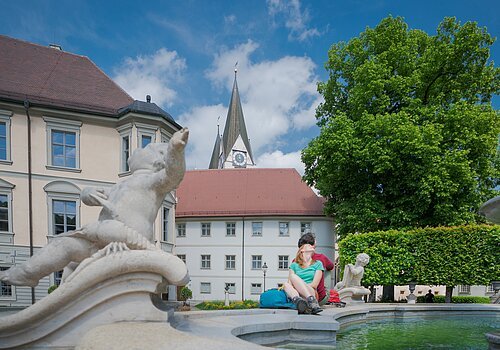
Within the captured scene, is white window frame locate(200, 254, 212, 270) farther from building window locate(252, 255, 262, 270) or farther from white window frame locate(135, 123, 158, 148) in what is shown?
white window frame locate(135, 123, 158, 148)

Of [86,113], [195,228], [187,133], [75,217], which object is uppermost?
[86,113]

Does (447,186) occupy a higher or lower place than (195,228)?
higher

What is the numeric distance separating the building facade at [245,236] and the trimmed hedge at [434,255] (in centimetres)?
1499

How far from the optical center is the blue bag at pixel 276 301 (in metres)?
4.93

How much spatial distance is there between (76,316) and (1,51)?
22448 mm

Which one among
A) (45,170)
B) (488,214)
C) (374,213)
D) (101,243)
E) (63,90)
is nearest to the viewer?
(101,243)

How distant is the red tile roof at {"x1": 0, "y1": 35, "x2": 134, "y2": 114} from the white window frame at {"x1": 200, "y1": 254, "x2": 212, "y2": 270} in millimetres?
15585

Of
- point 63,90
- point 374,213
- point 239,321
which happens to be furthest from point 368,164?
point 63,90

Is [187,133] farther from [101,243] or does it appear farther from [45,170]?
[45,170]

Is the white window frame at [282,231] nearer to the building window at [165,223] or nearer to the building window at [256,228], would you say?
the building window at [256,228]

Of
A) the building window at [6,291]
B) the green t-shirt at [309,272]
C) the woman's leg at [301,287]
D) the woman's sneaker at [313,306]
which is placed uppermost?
the green t-shirt at [309,272]

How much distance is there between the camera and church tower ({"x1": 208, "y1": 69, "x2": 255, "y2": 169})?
59906 mm

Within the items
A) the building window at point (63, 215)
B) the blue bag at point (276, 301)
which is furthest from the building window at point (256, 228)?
the blue bag at point (276, 301)

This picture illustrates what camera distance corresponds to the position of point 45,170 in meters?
17.8
